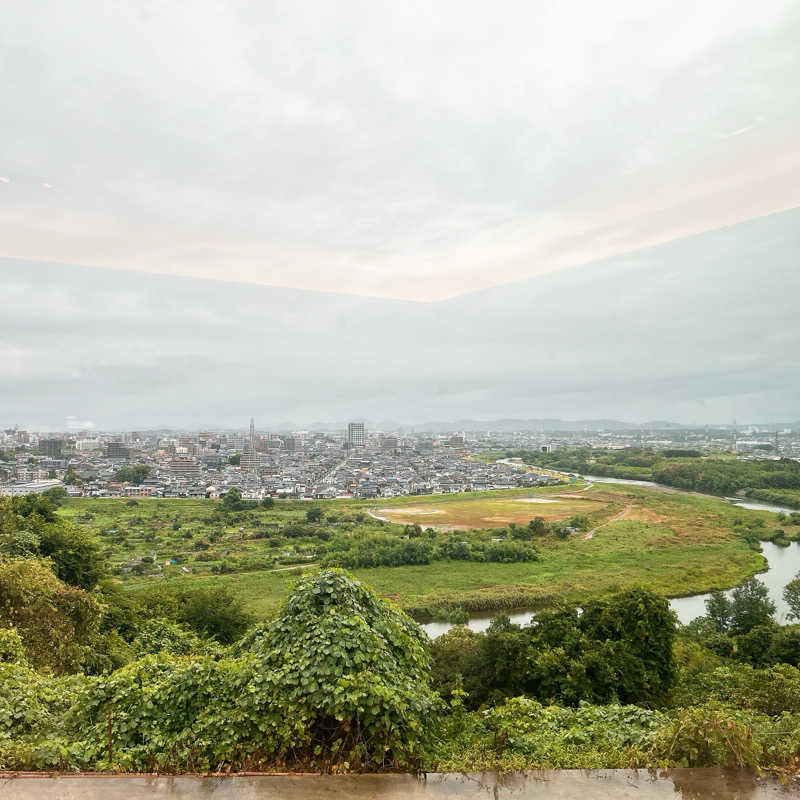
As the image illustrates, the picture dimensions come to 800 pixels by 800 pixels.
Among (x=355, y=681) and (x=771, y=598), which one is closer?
(x=355, y=681)

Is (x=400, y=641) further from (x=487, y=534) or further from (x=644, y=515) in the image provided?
(x=644, y=515)

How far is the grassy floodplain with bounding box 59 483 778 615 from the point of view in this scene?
56.3 ft

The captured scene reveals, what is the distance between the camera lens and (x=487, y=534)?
25328mm

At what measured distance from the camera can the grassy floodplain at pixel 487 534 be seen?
17.2 m

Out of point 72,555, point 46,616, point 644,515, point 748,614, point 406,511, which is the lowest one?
point 406,511

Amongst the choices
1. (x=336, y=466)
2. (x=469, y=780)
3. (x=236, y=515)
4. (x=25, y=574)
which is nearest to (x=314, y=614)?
(x=469, y=780)

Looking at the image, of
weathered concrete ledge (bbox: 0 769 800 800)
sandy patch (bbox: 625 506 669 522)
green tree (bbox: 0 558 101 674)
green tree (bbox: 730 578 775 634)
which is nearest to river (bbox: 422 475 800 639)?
green tree (bbox: 730 578 775 634)

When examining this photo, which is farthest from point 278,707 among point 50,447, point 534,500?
point 50,447

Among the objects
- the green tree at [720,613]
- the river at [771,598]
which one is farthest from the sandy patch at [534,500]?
the green tree at [720,613]

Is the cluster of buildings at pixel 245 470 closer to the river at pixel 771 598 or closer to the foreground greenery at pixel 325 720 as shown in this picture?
the river at pixel 771 598

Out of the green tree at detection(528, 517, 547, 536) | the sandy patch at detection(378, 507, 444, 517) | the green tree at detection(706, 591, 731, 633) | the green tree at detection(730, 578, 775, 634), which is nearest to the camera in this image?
the green tree at detection(730, 578, 775, 634)

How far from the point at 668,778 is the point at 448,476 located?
49.7 metres

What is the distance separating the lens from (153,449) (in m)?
76.4

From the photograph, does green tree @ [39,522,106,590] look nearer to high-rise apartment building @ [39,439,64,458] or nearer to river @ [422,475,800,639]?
river @ [422,475,800,639]
